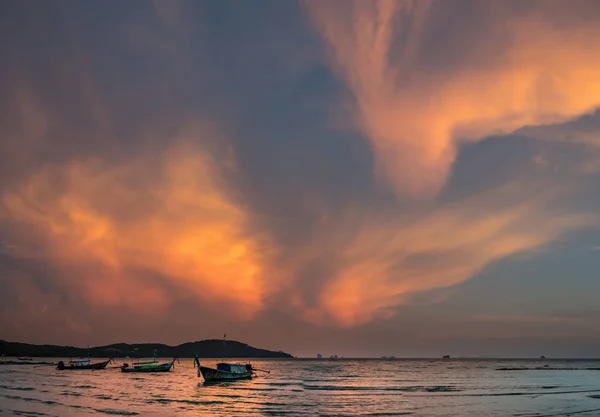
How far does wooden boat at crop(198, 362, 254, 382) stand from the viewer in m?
112

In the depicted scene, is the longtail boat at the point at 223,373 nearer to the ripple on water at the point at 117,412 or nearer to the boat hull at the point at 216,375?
the boat hull at the point at 216,375

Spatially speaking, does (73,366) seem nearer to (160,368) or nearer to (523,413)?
(160,368)

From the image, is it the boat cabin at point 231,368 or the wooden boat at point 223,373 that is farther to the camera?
the boat cabin at point 231,368

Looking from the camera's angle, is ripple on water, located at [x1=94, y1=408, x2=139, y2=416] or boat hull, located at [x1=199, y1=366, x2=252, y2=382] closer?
ripple on water, located at [x1=94, y1=408, x2=139, y2=416]

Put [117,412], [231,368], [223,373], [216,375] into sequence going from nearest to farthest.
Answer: [117,412] → [216,375] → [223,373] → [231,368]

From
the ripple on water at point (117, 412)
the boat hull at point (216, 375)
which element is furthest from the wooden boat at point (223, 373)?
the ripple on water at point (117, 412)

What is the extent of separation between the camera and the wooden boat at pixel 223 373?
111938 millimetres

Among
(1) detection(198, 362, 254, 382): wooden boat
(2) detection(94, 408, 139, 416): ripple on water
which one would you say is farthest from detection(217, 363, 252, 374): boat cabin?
(2) detection(94, 408, 139, 416): ripple on water

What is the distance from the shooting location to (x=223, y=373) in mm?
114938

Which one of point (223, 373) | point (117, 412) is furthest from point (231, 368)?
point (117, 412)

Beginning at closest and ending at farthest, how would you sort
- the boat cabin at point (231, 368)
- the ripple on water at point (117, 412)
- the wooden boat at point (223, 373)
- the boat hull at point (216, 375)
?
the ripple on water at point (117, 412), the boat hull at point (216, 375), the wooden boat at point (223, 373), the boat cabin at point (231, 368)

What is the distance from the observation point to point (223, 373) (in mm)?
114938

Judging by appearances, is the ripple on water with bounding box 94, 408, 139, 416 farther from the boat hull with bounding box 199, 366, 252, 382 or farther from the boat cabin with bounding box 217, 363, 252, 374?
the boat cabin with bounding box 217, 363, 252, 374

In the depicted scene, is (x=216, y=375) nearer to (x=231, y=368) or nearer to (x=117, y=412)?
(x=231, y=368)
